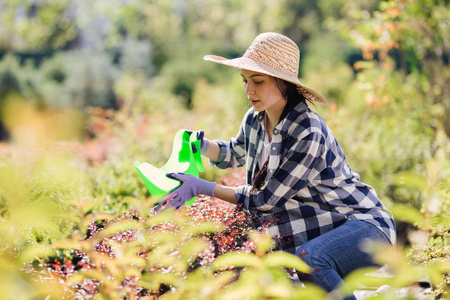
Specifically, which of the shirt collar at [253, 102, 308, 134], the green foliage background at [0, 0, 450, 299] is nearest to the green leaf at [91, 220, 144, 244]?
the green foliage background at [0, 0, 450, 299]

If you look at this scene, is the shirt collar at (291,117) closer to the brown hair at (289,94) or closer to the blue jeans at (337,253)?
the brown hair at (289,94)

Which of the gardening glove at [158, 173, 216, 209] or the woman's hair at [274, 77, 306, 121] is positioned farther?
the woman's hair at [274, 77, 306, 121]

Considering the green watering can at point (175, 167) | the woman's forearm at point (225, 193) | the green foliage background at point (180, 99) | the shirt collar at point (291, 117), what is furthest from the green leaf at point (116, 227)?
the shirt collar at point (291, 117)

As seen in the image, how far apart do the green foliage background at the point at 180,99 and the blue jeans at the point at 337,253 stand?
18 cm

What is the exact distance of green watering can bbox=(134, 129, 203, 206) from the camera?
1891 mm

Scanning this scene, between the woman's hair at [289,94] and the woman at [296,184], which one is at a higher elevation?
the woman's hair at [289,94]

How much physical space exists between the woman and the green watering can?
0.07 metres

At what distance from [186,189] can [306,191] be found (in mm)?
507

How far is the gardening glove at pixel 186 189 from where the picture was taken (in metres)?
1.81

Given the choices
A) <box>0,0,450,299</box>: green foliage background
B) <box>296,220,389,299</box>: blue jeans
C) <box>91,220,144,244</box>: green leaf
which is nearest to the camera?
<box>91,220,144,244</box>: green leaf

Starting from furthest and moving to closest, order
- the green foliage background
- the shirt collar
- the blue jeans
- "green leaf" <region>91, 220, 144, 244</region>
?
the shirt collar → the green foliage background → the blue jeans → "green leaf" <region>91, 220, 144, 244</region>

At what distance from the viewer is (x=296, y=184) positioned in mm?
1834

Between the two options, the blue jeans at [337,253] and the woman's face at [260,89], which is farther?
the woman's face at [260,89]

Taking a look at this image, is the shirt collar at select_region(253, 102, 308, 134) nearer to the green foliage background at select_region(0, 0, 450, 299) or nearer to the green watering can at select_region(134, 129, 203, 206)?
the green foliage background at select_region(0, 0, 450, 299)
